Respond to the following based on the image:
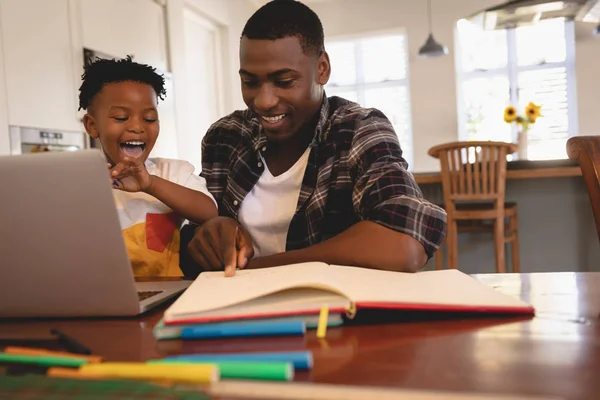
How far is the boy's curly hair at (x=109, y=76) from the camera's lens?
1.13m

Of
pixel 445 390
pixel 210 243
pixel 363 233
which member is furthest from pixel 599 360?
pixel 210 243

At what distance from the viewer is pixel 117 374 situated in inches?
14.8

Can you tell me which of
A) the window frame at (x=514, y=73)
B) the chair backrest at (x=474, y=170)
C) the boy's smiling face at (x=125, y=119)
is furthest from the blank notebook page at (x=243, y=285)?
the window frame at (x=514, y=73)

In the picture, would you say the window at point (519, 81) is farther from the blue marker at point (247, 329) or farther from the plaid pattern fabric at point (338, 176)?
the blue marker at point (247, 329)

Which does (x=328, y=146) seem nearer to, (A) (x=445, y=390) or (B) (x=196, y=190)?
(B) (x=196, y=190)

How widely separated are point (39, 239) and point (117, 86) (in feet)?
2.07

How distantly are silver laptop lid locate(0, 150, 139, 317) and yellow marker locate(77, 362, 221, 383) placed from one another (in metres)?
0.17

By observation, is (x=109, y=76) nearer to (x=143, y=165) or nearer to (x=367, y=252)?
(x=143, y=165)

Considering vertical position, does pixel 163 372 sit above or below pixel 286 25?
below

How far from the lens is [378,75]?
570 cm

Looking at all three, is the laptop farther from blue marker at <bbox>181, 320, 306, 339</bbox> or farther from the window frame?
the window frame

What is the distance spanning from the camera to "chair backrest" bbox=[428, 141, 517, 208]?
272cm

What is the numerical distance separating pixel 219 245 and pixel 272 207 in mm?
401

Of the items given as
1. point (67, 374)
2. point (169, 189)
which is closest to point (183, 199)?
point (169, 189)
